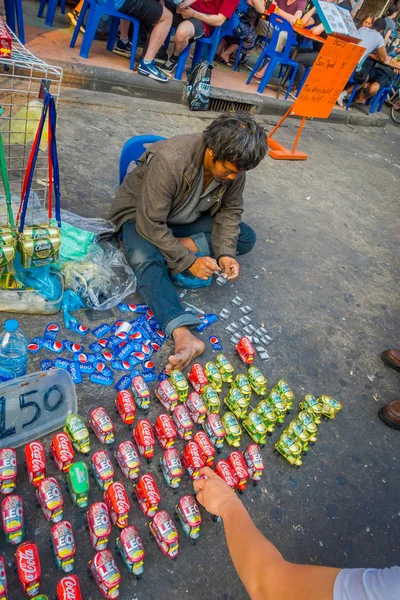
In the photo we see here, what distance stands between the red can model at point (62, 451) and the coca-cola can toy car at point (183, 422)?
0.57 meters

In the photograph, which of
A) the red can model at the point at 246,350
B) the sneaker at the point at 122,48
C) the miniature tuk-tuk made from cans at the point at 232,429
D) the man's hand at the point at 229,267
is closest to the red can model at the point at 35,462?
the miniature tuk-tuk made from cans at the point at 232,429

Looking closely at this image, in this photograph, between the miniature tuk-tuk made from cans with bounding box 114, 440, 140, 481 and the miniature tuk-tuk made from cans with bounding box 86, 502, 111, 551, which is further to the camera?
the miniature tuk-tuk made from cans with bounding box 114, 440, 140, 481

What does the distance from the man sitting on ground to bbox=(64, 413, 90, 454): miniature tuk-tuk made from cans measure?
658 millimetres

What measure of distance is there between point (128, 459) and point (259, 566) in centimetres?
81

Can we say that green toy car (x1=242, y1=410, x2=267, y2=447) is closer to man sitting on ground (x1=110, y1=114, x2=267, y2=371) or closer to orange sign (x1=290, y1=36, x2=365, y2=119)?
man sitting on ground (x1=110, y1=114, x2=267, y2=371)

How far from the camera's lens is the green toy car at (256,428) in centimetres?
237

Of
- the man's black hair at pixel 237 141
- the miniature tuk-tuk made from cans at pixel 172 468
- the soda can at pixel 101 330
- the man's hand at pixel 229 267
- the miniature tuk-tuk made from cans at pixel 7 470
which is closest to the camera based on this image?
the miniature tuk-tuk made from cans at pixel 7 470

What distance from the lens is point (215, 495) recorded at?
1675mm

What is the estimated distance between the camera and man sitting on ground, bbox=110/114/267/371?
2428 millimetres

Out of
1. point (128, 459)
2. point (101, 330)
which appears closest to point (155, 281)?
point (101, 330)

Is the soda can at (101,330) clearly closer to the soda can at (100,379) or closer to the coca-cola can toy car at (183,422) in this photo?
the soda can at (100,379)

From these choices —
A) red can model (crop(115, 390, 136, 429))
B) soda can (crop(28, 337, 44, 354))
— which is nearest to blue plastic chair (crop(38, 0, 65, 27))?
soda can (crop(28, 337, 44, 354))

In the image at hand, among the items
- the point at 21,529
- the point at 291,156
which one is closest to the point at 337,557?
the point at 21,529

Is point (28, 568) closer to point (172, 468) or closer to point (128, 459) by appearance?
point (128, 459)
